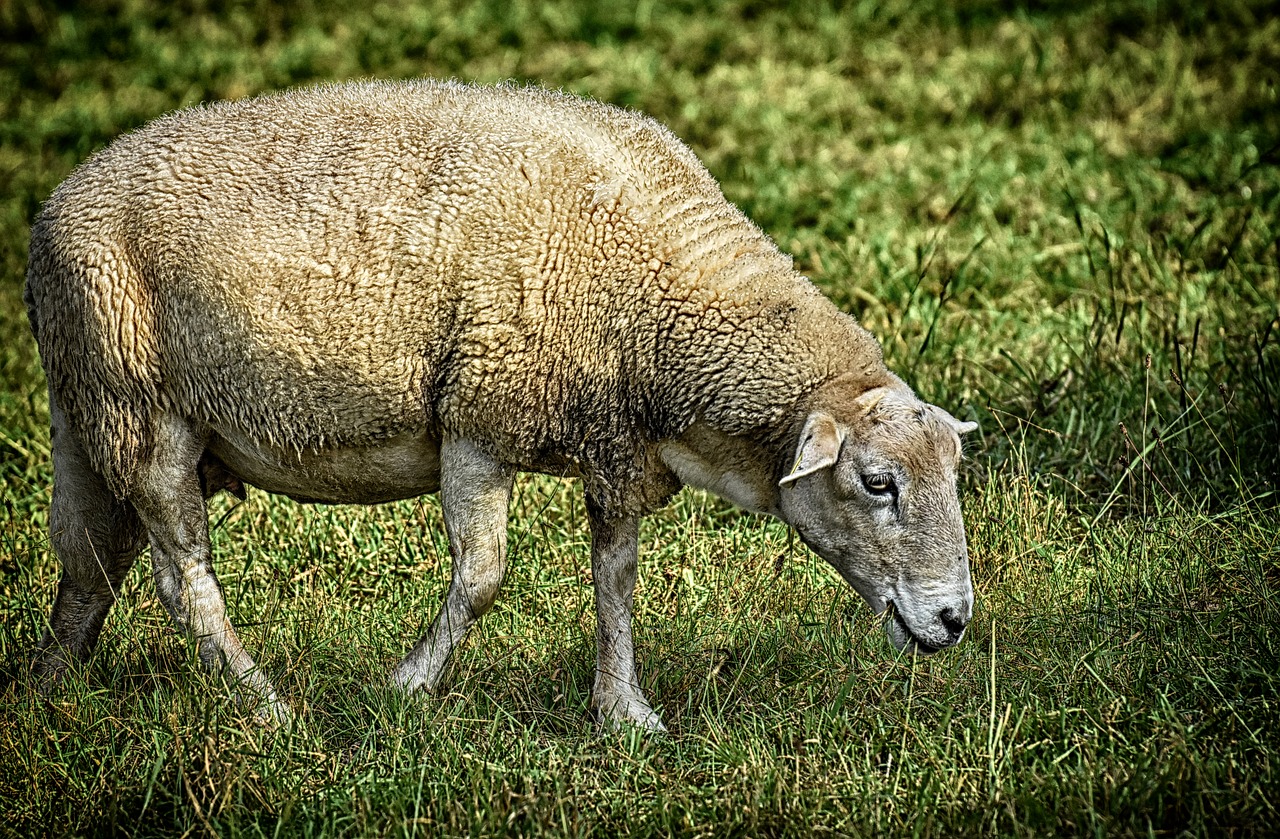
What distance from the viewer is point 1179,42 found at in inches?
368

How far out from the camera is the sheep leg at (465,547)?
13.3 feet

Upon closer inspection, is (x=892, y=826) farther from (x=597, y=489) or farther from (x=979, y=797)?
(x=597, y=489)

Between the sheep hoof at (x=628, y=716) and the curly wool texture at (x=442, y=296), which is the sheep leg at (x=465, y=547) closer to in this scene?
the curly wool texture at (x=442, y=296)

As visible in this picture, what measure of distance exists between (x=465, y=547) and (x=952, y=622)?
1.40 meters

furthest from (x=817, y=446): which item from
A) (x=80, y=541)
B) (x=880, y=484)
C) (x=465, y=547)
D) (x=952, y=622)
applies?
(x=80, y=541)

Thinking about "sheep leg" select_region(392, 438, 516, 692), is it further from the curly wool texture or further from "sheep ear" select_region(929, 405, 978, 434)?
"sheep ear" select_region(929, 405, 978, 434)

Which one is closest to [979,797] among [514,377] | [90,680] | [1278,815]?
[1278,815]

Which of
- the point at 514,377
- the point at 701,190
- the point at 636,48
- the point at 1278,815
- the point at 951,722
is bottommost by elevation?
the point at 636,48

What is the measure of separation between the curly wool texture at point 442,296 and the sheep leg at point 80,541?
0.40m

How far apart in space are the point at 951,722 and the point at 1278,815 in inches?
34.0

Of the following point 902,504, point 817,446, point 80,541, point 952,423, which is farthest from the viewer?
point 80,541

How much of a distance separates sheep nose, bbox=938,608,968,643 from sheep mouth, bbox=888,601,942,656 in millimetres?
58

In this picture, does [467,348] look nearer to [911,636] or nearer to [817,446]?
[817,446]

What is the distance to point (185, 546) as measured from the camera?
424 cm
